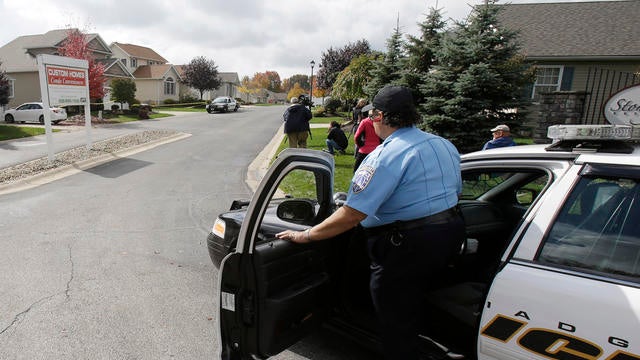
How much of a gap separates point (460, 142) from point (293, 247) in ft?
27.2

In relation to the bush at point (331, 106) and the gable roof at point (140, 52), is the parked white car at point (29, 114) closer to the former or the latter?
the bush at point (331, 106)

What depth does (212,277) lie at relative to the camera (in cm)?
411

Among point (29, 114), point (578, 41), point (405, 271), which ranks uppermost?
point (578, 41)

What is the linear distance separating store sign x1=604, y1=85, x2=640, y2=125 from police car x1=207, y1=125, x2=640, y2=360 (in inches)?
169

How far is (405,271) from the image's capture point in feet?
6.57

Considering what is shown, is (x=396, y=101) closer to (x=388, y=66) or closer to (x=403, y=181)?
(x=403, y=181)

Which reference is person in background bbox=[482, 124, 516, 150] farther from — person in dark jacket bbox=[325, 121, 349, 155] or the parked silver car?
the parked silver car

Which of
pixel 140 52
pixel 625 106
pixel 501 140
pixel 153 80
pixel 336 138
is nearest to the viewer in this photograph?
pixel 625 106

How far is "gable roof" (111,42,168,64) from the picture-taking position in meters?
54.3

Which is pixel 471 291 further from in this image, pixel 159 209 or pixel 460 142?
pixel 460 142

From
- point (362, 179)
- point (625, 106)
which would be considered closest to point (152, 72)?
point (625, 106)

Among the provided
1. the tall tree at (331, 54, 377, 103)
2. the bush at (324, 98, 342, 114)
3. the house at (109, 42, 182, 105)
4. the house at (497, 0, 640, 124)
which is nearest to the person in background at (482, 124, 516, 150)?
the house at (497, 0, 640, 124)

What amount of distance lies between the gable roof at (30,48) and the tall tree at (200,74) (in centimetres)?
1252

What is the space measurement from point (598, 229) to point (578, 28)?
59.3 feet
